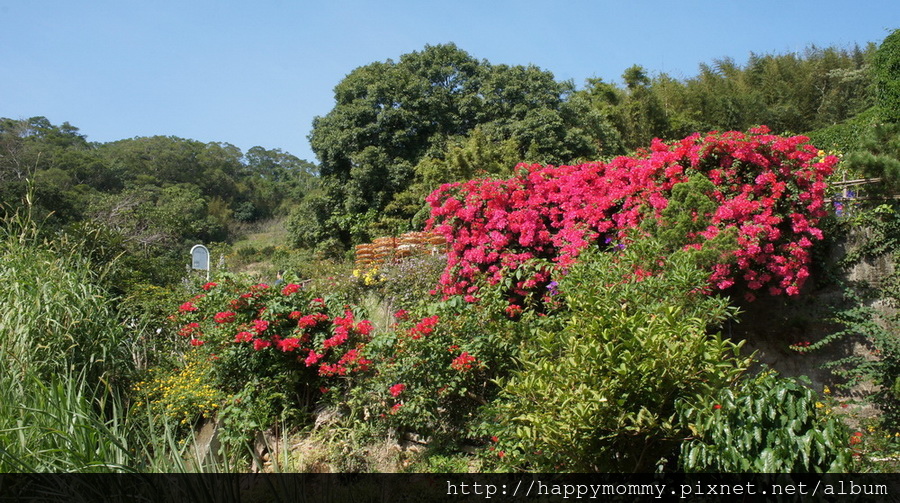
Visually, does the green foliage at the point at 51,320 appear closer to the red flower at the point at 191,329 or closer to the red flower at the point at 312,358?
the red flower at the point at 191,329

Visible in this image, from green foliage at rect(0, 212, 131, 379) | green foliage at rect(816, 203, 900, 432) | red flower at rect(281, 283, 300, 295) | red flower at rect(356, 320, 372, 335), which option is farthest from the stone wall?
green foliage at rect(0, 212, 131, 379)

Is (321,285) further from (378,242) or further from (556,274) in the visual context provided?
(556,274)

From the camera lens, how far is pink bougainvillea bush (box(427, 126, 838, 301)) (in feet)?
18.5

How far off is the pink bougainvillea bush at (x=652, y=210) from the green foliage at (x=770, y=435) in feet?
7.89

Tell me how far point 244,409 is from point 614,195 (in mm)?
3819

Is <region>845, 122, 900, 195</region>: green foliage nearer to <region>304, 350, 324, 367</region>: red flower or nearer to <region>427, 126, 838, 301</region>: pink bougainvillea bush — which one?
<region>427, 126, 838, 301</region>: pink bougainvillea bush

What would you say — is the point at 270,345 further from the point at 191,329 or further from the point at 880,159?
the point at 880,159

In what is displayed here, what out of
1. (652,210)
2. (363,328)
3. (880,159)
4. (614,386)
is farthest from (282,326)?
A: (880,159)

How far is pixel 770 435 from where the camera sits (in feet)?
8.01

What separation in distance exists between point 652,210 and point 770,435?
3.65 meters

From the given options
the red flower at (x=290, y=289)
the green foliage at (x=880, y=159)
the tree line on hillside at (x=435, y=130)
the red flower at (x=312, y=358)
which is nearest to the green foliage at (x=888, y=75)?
the tree line on hillside at (x=435, y=130)

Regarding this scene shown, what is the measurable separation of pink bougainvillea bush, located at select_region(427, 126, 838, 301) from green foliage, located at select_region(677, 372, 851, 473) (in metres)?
2.41

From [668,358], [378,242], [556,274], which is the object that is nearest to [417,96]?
[378,242]

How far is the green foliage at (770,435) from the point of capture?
237 cm
